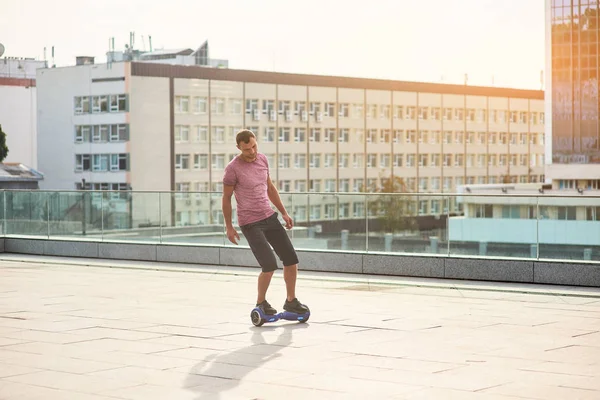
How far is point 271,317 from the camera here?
11.7m

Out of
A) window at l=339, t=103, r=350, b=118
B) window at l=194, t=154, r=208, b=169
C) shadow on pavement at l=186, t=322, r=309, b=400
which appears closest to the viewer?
shadow on pavement at l=186, t=322, r=309, b=400

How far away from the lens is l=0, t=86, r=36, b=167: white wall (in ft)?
385

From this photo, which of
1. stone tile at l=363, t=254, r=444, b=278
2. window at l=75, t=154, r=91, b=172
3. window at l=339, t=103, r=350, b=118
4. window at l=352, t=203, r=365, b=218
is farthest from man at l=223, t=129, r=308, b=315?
window at l=339, t=103, r=350, b=118

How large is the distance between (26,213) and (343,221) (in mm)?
6374

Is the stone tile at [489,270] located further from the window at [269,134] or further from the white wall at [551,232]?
the window at [269,134]

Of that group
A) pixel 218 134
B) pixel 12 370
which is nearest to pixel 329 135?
pixel 218 134

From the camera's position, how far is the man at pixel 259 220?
11.8 meters

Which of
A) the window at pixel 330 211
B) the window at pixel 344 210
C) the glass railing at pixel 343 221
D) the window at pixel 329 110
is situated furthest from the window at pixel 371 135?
the window at pixel 330 211

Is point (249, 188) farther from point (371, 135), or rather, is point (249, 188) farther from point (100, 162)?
point (371, 135)

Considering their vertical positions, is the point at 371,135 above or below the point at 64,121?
below

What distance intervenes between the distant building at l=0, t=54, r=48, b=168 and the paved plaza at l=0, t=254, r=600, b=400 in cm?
10378

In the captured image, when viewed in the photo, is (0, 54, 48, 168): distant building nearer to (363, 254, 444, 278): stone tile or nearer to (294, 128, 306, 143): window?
(294, 128, 306, 143): window

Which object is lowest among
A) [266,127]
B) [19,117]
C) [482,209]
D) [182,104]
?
[482,209]

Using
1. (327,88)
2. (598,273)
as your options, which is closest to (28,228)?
(598,273)
